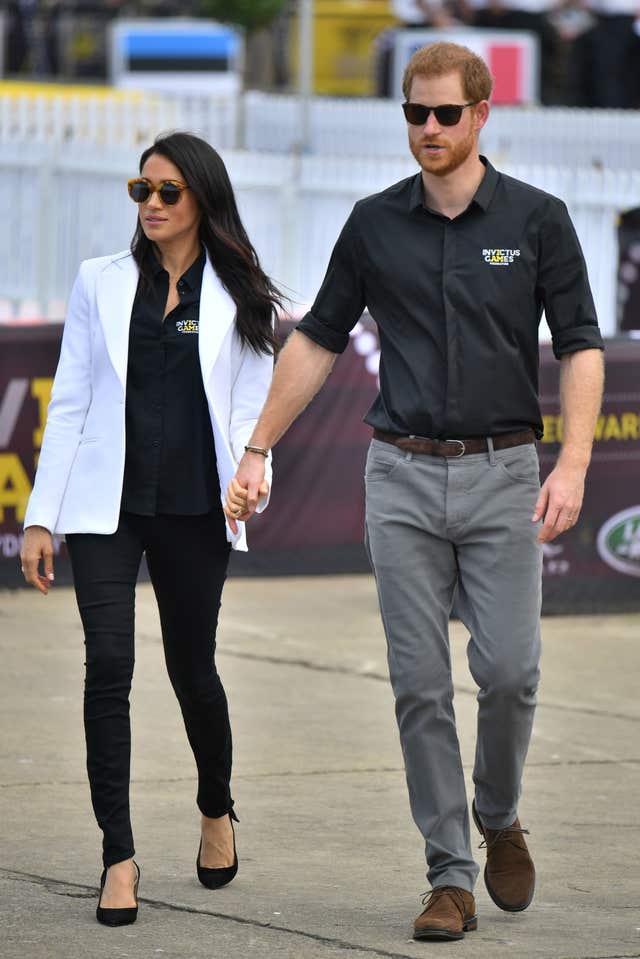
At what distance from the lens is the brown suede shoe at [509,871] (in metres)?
4.73

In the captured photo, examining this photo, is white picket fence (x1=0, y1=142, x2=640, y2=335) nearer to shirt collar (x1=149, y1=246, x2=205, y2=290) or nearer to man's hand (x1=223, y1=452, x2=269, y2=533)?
shirt collar (x1=149, y1=246, x2=205, y2=290)

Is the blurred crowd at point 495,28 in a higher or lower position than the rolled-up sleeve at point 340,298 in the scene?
lower

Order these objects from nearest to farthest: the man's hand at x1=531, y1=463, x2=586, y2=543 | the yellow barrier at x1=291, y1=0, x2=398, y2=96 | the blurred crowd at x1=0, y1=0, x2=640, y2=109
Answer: the man's hand at x1=531, y1=463, x2=586, y2=543 < the blurred crowd at x1=0, y1=0, x2=640, y2=109 < the yellow barrier at x1=291, y1=0, x2=398, y2=96

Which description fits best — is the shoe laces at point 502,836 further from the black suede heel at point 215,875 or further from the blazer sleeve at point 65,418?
the blazer sleeve at point 65,418

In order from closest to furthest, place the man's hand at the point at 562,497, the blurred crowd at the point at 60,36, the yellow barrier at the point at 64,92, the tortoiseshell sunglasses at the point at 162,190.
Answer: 1. the man's hand at the point at 562,497
2. the tortoiseshell sunglasses at the point at 162,190
3. the yellow barrier at the point at 64,92
4. the blurred crowd at the point at 60,36

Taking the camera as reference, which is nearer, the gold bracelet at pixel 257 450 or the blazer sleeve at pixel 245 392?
the gold bracelet at pixel 257 450

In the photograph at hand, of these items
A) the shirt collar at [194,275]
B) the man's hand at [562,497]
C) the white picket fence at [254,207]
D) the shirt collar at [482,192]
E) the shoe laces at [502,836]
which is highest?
the shirt collar at [482,192]

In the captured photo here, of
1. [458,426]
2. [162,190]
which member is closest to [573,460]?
[458,426]

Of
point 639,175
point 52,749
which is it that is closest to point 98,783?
point 52,749

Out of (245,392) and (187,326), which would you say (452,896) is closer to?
(245,392)

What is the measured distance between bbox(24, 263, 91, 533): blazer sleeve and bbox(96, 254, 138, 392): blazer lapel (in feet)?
0.17

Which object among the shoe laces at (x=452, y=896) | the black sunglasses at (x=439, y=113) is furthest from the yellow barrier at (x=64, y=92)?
the shoe laces at (x=452, y=896)

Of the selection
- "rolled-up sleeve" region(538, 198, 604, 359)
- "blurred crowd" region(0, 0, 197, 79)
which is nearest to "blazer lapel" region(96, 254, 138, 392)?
"rolled-up sleeve" region(538, 198, 604, 359)

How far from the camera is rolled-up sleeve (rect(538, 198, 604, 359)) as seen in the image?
14.9 ft
